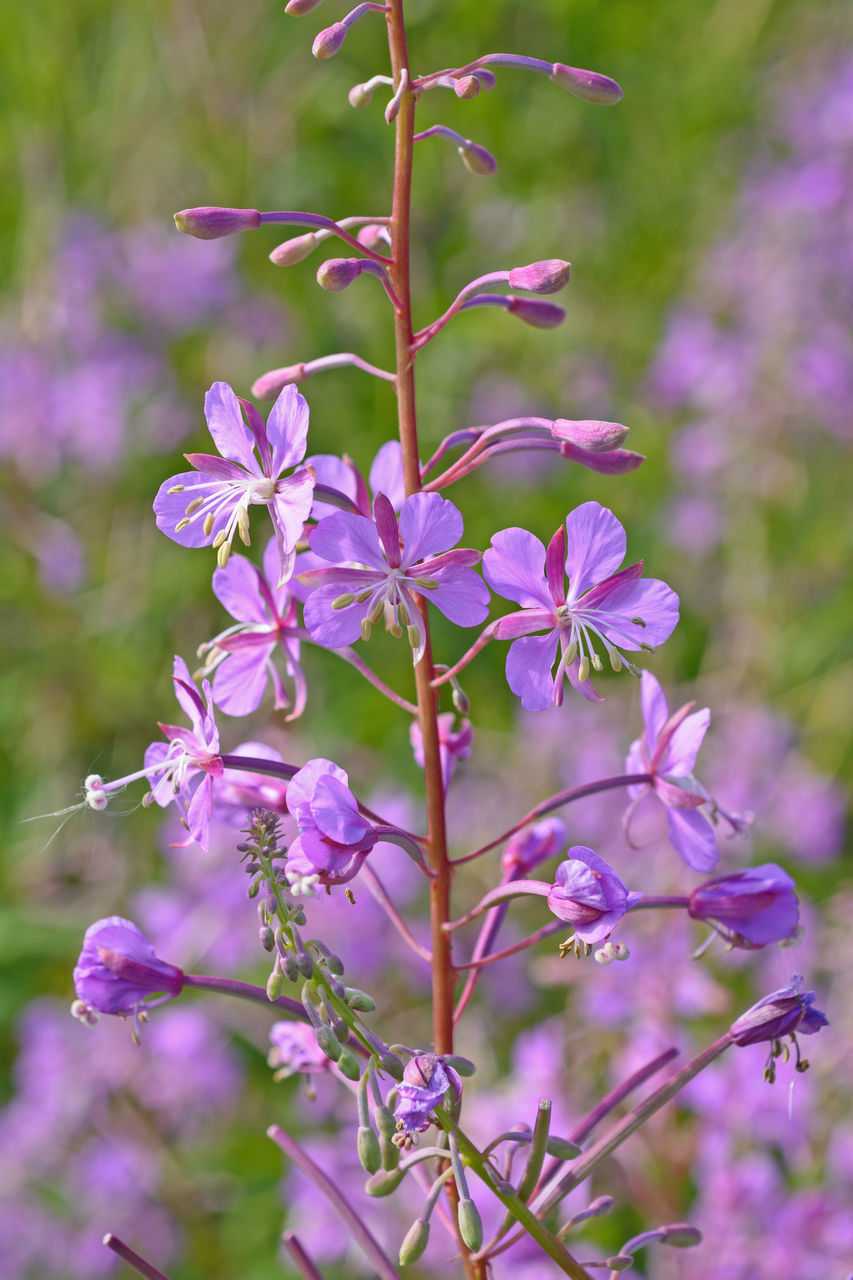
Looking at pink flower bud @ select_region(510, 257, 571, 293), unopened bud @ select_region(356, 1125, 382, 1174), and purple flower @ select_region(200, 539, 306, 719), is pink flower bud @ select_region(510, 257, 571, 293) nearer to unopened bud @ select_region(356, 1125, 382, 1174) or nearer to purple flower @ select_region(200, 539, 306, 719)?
purple flower @ select_region(200, 539, 306, 719)

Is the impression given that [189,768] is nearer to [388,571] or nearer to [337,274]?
[388,571]

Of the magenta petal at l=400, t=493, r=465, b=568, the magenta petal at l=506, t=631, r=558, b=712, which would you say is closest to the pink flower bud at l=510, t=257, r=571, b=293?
the magenta petal at l=400, t=493, r=465, b=568

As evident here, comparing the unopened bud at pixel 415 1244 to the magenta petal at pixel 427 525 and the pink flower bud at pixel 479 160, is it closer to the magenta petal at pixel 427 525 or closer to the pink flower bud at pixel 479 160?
the magenta petal at pixel 427 525

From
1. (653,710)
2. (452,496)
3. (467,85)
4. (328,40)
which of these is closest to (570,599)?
(653,710)

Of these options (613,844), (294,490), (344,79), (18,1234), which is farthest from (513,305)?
(344,79)

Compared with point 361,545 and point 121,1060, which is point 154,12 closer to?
point 121,1060
